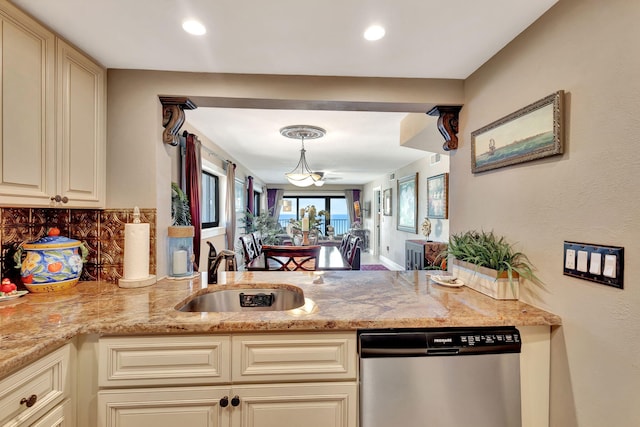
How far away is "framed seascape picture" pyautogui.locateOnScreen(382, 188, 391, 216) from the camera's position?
6889 millimetres

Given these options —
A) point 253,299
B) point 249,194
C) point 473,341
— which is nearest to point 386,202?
point 249,194

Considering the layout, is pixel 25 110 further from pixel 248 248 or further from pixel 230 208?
pixel 230 208

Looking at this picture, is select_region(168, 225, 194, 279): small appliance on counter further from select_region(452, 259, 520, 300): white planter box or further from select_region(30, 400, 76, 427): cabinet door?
select_region(452, 259, 520, 300): white planter box

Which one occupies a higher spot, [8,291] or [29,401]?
[8,291]

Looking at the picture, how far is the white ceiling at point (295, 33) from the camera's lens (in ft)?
3.85

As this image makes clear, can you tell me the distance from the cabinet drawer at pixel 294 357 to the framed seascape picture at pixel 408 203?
4377 mm

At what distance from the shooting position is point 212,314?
113 cm

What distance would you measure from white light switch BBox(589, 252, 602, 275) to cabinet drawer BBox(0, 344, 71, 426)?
6.27 ft

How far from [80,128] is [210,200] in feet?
9.28

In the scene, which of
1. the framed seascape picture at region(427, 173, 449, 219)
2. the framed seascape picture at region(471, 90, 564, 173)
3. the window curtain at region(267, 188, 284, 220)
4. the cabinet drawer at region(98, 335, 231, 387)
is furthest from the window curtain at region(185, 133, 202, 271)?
the window curtain at region(267, 188, 284, 220)

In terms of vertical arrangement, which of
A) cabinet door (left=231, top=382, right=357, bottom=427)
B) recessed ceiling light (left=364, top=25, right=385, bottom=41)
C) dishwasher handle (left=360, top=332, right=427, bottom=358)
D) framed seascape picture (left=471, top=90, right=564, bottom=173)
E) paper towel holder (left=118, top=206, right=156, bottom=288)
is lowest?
cabinet door (left=231, top=382, right=357, bottom=427)

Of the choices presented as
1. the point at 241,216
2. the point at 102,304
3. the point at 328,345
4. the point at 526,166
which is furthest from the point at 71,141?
the point at 241,216

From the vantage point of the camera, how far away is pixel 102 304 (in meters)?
1.25

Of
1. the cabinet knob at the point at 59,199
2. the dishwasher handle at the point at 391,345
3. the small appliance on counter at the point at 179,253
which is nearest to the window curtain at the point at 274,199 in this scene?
the small appliance on counter at the point at 179,253
